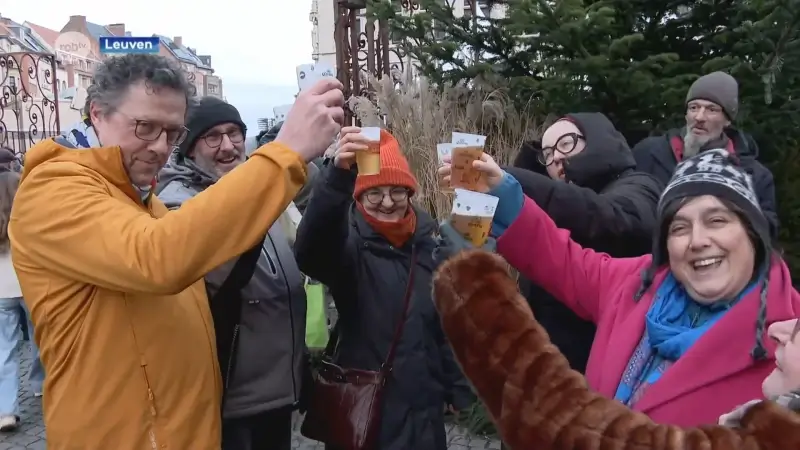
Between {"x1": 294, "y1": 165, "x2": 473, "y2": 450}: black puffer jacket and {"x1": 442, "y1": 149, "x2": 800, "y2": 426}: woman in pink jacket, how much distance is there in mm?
870

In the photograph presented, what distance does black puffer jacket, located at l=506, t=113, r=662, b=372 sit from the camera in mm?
2514

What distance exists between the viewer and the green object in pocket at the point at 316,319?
341cm

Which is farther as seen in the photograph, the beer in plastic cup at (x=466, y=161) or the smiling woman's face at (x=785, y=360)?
the beer in plastic cup at (x=466, y=161)

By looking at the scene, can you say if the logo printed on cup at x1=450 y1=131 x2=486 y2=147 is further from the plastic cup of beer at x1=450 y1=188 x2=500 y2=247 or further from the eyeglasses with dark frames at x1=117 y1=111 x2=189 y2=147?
the eyeglasses with dark frames at x1=117 y1=111 x2=189 y2=147

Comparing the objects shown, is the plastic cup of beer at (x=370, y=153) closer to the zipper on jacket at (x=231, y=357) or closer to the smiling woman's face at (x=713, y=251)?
the zipper on jacket at (x=231, y=357)

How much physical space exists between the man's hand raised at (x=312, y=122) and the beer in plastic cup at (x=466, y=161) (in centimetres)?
60

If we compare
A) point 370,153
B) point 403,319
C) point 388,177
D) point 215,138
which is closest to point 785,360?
point 370,153

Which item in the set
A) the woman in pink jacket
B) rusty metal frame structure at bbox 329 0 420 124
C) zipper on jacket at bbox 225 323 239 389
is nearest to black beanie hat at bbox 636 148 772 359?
the woman in pink jacket

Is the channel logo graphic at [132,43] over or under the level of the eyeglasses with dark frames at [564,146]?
over

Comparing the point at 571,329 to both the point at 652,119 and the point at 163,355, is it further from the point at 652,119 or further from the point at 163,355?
the point at 652,119

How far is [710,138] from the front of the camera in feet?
Answer: 13.0

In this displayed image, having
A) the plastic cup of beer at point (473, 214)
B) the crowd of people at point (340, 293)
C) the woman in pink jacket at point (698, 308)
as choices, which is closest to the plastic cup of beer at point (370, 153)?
the crowd of people at point (340, 293)

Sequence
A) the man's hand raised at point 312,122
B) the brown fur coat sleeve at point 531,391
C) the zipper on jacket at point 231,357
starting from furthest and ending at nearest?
the zipper on jacket at point 231,357 → the man's hand raised at point 312,122 → the brown fur coat sleeve at point 531,391

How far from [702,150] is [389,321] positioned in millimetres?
2249
